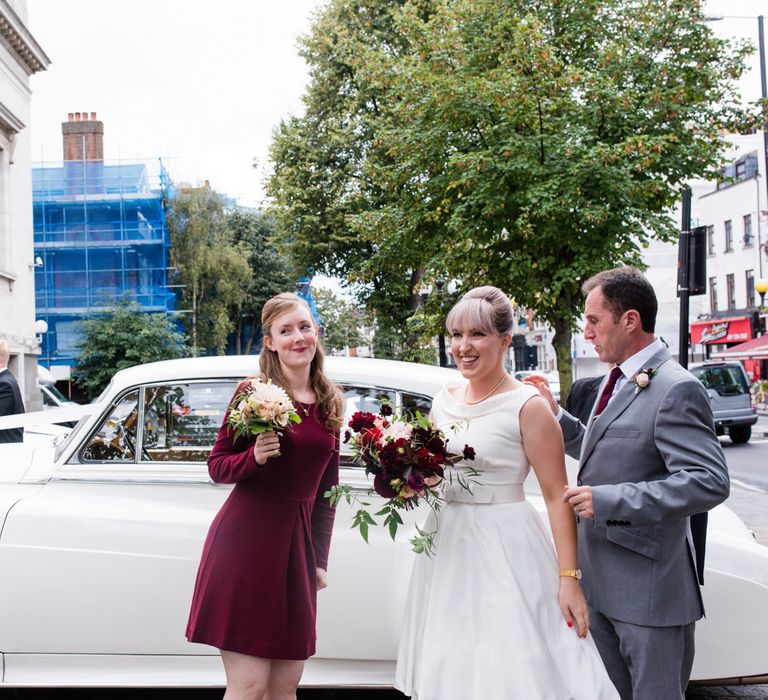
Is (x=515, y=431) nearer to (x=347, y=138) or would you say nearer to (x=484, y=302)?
(x=484, y=302)

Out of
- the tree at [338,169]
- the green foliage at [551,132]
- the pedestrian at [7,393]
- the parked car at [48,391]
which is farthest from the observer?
the tree at [338,169]

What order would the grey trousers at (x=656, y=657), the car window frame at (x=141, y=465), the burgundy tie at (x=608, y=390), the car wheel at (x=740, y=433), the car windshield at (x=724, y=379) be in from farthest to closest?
the car wheel at (x=740, y=433) < the car windshield at (x=724, y=379) < the car window frame at (x=141, y=465) < the burgundy tie at (x=608, y=390) < the grey trousers at (x=656, y=657)

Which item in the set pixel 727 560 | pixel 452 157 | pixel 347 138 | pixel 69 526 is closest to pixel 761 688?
pixel 727 560

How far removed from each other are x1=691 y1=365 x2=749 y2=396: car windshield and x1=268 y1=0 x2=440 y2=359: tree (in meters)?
10.2

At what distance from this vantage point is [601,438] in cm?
275

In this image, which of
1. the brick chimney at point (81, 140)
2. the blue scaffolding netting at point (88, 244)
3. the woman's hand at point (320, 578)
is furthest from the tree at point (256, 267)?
the woman's hand at point (320, 578)

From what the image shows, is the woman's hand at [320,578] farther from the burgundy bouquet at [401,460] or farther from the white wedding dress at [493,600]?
the burgundy bouquet at [401,460]

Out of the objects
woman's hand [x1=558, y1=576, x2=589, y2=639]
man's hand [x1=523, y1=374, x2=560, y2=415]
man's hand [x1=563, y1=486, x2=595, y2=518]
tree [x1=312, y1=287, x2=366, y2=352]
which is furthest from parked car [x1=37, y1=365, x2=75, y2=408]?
man's hand [x1=563, y1=486, x2=595, y2=518]

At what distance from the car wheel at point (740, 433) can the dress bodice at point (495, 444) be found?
18.3m

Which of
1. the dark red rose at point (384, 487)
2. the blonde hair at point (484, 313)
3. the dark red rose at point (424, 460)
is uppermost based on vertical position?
the blonde hair at point (484, 313)

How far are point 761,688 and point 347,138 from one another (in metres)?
25.1

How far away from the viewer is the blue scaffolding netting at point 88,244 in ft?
136

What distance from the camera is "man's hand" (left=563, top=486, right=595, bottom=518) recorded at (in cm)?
254

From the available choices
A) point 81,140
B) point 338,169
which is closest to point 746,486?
point 338,169
